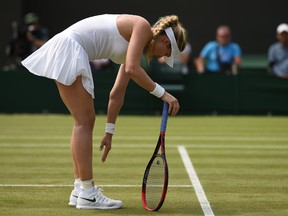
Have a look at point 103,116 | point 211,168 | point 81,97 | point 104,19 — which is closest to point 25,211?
point 81,97

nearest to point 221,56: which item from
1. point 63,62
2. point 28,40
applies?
point 28,40

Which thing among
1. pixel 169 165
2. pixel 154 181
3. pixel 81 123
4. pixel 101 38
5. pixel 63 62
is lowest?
pixel 169 165

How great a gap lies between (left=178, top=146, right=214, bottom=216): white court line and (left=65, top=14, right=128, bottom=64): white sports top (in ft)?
4.60

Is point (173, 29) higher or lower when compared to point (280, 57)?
higher

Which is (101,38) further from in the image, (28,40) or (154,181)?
(28,40)

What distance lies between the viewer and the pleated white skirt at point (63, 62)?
22.9 feet

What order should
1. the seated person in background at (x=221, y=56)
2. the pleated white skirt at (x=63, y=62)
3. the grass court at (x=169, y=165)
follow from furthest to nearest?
the seated person in background at (x=221, y=56) < the grass court at (x=169, y=165) < the pleated white skirt at (x=63, y=62)

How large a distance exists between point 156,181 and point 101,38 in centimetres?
124

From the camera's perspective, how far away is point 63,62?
7.00m

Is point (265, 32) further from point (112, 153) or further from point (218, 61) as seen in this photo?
point (112, 153)

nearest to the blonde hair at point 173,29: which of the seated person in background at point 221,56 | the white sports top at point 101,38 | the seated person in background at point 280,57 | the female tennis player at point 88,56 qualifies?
the female tennis player at point 88,56

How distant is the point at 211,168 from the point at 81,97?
3.36 m

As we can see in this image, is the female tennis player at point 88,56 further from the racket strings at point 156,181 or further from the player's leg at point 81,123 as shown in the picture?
the racket strings at point 156,181

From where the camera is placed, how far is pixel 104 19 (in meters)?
7.13
